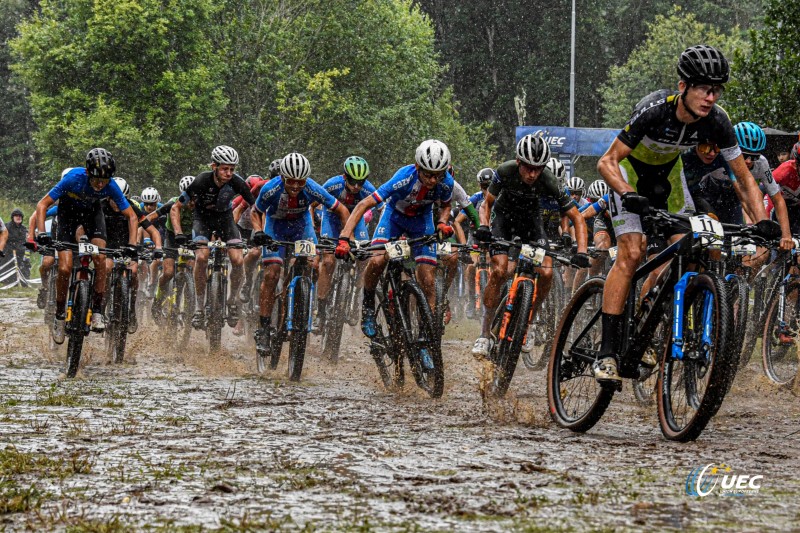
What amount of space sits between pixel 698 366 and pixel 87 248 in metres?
7.10

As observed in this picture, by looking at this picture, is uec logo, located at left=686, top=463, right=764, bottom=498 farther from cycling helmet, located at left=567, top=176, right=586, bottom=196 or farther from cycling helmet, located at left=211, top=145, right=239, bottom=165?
cycling helmet, located at left=567, top=176, right=586, bottom=196

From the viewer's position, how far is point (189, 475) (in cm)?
546

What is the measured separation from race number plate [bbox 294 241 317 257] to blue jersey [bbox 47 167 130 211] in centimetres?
209

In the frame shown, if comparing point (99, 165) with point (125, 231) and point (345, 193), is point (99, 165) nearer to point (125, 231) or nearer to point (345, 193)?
point (345, 193)

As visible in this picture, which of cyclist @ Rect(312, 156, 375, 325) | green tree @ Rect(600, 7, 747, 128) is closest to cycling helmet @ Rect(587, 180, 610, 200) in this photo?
cyclist @ Rect(312, 156, 375, 325)

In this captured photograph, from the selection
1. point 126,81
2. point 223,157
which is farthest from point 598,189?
point 126,81

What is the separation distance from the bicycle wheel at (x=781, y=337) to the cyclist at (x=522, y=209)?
1.81 meters

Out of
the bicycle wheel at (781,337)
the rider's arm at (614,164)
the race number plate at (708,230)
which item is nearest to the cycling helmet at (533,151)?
the bicycle wheel at (781,337)

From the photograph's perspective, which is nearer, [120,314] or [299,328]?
[299,328]

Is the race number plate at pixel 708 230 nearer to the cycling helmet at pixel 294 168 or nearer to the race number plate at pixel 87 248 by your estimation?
the cycling helmet at pixel 294 168

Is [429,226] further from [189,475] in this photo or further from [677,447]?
[189,475]

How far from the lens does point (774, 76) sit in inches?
677

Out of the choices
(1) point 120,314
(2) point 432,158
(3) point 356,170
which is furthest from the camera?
(3) point 356,170

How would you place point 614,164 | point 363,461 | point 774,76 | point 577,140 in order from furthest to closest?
point 577,140 → point 774,76 → point 614,164 → point 363,461
